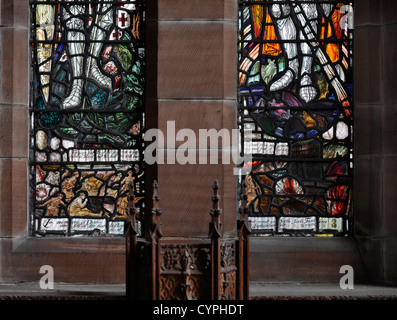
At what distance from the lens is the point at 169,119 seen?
5.56 meters

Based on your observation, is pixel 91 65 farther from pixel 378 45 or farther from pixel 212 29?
pixel 378 45

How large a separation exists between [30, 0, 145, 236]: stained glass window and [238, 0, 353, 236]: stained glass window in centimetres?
83

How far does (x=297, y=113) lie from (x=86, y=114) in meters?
1.57

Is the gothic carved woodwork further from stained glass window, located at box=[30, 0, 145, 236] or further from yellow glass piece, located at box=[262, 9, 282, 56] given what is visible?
yellow glass piece, located at box=[262, 9, 282, 56]

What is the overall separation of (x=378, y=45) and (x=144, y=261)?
236 cm

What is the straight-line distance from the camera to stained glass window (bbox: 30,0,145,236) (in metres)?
5.85

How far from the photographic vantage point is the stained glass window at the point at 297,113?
585 centimetres

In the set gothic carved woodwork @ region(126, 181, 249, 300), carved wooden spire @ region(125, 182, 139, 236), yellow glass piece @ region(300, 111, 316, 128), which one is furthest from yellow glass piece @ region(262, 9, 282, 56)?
carved wooden spire @ region(125, 182, 139, 236)

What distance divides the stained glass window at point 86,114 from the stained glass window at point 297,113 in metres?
0.83

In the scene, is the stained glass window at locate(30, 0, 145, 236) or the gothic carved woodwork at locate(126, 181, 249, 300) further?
the stained glass window at locate(30, 0, 145, 236)

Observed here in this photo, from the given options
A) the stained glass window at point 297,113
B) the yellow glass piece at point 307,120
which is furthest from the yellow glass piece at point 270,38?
the yellow glass piece at point 307,120

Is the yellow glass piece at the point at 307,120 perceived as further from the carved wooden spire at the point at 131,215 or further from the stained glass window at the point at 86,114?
the carved wooden spire at the point at 131,215

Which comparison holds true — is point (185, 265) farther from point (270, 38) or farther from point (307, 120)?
point (270, 38)

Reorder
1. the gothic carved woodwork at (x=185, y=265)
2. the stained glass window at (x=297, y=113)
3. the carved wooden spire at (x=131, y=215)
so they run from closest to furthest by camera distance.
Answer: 1. the gothic carved woodwork at (x=185, y=265)
2. the carved wooden spire at (x=131, y=215)
3. the stained glass window at (x=297, y=113)
